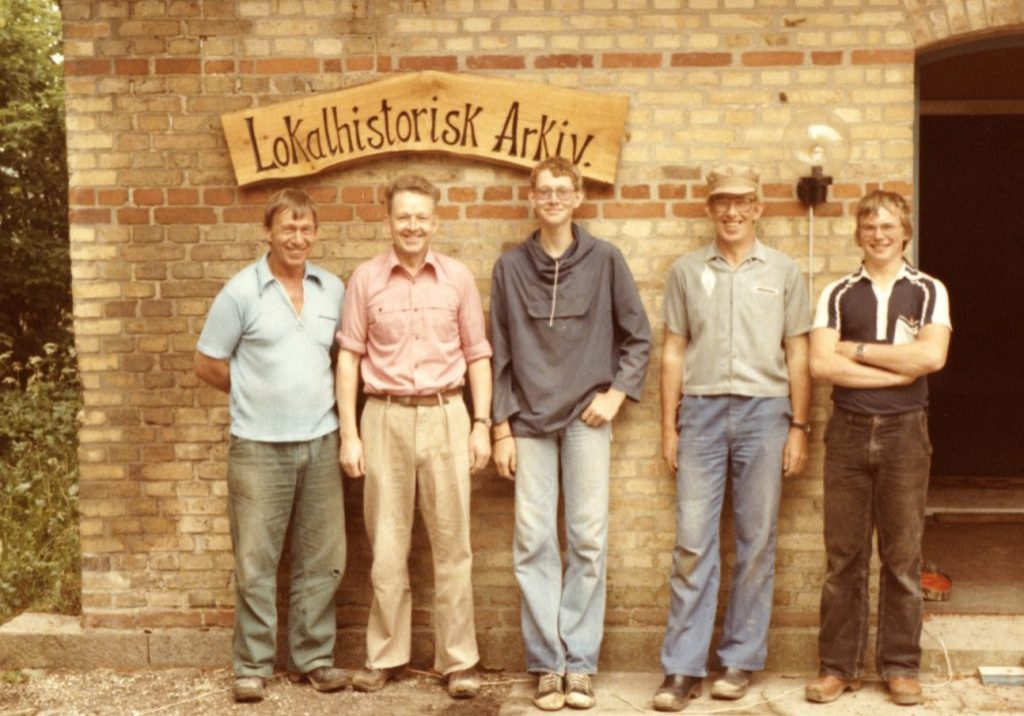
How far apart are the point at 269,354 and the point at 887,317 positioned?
2.45 meters

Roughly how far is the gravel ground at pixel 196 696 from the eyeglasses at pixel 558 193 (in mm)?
2084

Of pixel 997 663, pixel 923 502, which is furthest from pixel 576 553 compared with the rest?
pixel 997 663

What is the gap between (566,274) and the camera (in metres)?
5.00

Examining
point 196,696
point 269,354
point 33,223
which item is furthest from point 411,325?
point 33,223

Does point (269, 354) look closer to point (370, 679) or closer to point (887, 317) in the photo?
point (370, 679)

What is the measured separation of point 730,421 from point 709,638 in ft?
3.01

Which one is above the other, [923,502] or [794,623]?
[923,502]

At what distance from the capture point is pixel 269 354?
4.95 meters

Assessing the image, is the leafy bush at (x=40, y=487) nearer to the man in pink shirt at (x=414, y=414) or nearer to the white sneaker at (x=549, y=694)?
the man in pink shirt at (x=414, y=414)

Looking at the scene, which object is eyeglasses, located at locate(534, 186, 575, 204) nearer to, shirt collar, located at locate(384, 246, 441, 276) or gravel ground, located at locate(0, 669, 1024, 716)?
shirt collar, located at locate(384, 246, 441, 276)

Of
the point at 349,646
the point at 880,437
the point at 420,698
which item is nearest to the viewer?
the point at 880,437

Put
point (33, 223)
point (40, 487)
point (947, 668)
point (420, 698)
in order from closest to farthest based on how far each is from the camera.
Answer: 1. point (420, 698)
2. point (947, 668)
3. point (40, 487)
4. point (33, 223)

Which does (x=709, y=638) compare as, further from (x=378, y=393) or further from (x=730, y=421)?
(x=378, y=393)

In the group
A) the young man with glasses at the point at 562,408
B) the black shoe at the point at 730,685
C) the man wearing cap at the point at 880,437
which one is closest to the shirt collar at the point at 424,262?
the young man with glasses at the point at 562,408
